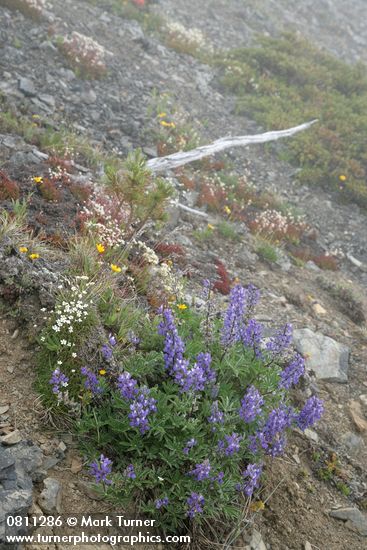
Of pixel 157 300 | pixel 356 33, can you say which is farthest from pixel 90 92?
pixel 356 33

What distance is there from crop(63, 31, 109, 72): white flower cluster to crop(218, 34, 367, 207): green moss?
184 inches

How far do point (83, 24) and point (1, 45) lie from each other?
4299 mm

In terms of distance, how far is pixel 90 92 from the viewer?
466 inches

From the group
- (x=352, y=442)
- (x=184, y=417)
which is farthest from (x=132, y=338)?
(x=352, y=442)

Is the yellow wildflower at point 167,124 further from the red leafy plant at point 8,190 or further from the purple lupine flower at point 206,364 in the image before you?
the purple lupine flower at point 206,364

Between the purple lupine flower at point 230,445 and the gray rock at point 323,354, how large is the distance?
3.17m

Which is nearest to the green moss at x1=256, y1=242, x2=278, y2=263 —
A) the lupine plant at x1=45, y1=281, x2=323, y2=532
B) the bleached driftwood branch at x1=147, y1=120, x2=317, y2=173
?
the bleached driftwood branch at x1=147, y1=120, x2=317, y2=173

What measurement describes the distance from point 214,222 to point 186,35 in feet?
34.1

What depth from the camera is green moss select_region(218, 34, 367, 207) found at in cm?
1366

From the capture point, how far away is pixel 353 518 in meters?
4.88

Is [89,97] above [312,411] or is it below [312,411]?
below

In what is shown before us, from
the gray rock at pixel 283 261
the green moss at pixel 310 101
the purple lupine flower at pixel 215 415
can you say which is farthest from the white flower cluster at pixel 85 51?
the purple lupine flower at pixel 215 415

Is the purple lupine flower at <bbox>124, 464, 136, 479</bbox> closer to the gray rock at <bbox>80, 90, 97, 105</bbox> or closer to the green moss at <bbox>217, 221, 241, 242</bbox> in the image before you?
the green moss at <bbox>217, 221, 241, 242</bbox>

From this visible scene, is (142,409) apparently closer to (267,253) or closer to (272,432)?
(272,432)
